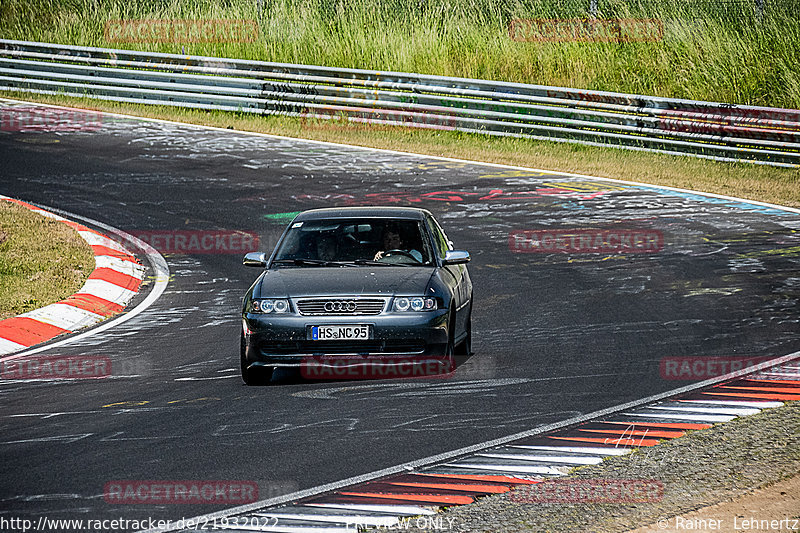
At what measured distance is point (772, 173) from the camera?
70.5ft

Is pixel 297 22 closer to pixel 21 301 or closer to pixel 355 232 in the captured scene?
pixel 21 301

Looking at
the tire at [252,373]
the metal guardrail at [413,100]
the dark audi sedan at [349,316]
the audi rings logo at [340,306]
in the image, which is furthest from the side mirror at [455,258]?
the metal guardrail at [413,100]

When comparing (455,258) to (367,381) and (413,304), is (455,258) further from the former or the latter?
(367,381)

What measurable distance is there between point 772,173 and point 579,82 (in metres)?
6.29

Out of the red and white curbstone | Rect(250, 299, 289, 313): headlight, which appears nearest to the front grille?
Rect(250, 299, 289, 313): headlight

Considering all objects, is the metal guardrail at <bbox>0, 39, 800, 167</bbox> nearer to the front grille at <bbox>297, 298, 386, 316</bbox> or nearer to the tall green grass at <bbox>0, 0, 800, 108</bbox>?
the tall green grass at <bbox>0, 0, 800, 108</bbox>

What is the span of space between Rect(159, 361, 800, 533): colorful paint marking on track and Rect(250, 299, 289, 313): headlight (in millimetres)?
2460

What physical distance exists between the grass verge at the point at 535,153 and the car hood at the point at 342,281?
440 inches

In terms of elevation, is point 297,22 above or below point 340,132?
above

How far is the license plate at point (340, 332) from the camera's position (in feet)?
30.3

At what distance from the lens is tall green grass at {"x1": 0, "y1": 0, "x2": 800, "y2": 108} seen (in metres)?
25.0

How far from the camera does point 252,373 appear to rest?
372 inches

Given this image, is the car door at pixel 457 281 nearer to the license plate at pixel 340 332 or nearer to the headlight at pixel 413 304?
the headlight at pixel 413 304

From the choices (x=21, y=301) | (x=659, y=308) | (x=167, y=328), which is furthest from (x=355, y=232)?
(x=21, y=301)
